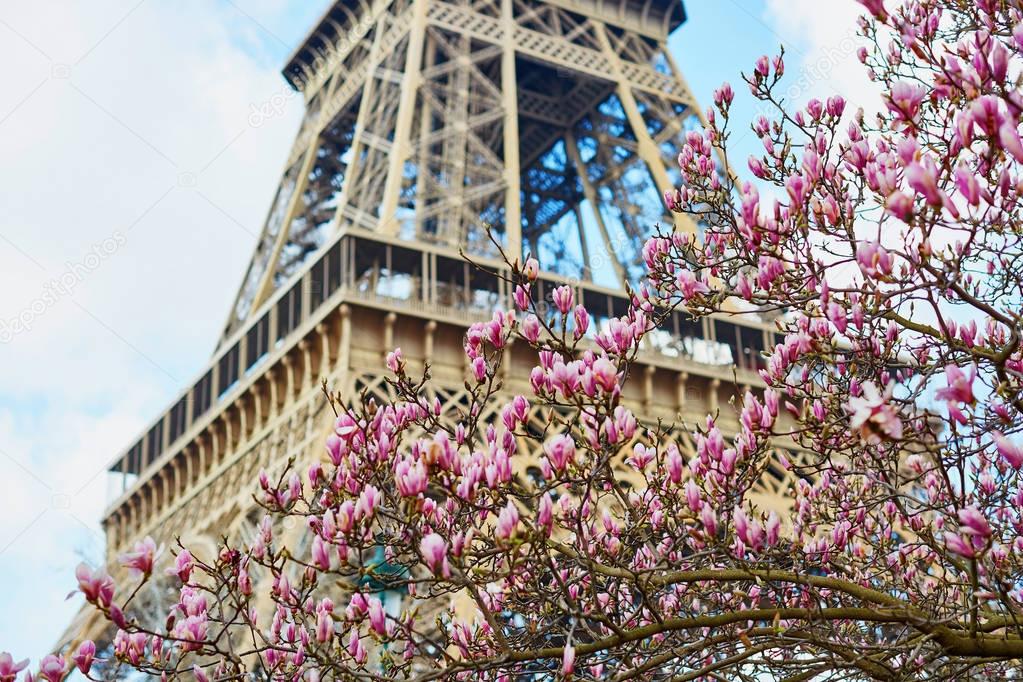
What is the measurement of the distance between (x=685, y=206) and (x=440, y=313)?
13.5 metres

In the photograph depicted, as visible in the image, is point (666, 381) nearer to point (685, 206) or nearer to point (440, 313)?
point (440, 313)

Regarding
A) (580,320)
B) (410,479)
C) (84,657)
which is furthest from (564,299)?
(84,657)

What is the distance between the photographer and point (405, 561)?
5.76 meters

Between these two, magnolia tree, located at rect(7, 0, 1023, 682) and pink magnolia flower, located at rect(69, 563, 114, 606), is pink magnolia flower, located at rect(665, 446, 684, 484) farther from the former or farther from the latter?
pink magnolia flower, located at rect(69, 563, 114, 606)

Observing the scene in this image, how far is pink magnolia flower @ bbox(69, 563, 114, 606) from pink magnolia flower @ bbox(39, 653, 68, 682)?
0.78 metres

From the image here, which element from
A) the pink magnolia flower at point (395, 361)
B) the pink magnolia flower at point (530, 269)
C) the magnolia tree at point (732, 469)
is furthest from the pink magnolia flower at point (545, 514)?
the pink magnolia flower at point (395, 361)

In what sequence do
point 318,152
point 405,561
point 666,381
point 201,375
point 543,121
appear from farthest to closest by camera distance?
point 543,121 → point 318,152 → point 201,375 → point 666,381 → point 405,561

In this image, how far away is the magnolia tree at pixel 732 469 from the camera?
14.9 feet

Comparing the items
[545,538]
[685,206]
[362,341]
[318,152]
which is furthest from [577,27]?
[545,538]

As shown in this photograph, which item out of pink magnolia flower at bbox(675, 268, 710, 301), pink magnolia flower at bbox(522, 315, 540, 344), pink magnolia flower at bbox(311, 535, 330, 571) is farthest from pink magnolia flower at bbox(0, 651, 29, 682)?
pink magnolia flower at bbox(675, 268, 710, 301)

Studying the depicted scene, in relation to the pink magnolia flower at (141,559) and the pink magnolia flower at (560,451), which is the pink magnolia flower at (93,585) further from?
the pink magnolia flower at (560,451)

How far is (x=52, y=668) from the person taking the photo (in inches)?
198

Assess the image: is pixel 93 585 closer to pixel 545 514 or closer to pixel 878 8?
pixel 545 514

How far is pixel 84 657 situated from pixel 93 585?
869mm
